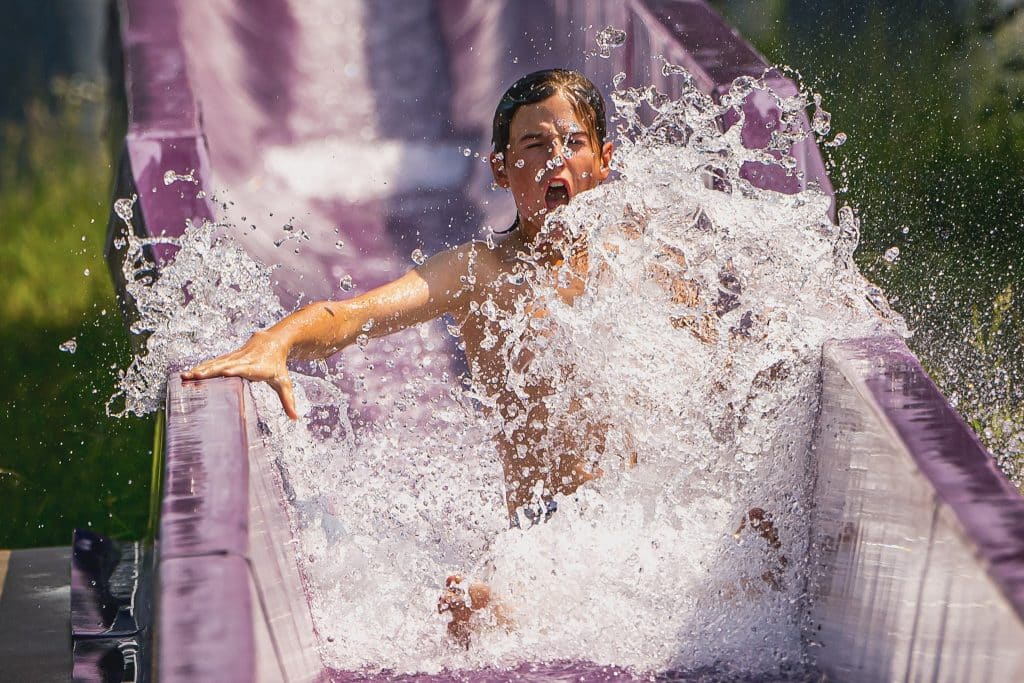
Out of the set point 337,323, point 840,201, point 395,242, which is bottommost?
point 337,323

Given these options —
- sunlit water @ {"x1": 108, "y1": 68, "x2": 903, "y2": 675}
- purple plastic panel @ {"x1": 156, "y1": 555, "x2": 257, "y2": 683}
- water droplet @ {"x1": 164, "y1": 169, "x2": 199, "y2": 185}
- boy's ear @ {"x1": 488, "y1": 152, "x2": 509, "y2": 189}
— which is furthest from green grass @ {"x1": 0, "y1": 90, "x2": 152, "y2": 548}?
purple plastic panel @ {"x1": 156, "y1": 555, "x2": 257, "y2": 683}

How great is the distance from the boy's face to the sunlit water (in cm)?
6

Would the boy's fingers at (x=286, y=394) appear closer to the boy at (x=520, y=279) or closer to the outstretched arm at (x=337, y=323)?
the outstretched arm at (x=337, y=323)

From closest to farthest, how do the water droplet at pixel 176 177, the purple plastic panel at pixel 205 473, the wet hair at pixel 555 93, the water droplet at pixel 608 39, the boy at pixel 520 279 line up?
the purple plastic panel at pixel 205 473
the boy at pixel 520 279
the wet hair at pixel 555 93
the water droplet at pixel 176 177
the water droplet at pixel 608 39

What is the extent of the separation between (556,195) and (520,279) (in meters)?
0.16

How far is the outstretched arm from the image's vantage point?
1817mm

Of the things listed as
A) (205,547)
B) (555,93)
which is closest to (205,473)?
(205,547)

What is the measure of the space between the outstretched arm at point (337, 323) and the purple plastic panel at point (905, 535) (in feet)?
2.46

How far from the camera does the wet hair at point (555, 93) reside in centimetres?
233

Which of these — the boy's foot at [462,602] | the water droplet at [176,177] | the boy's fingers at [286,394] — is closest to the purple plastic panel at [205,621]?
the boy's fingers at [286,394]

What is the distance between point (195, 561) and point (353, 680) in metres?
0.48

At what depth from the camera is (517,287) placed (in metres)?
2.30

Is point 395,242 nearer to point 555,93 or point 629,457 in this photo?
point 555,93

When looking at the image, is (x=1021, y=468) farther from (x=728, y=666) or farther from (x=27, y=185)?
(x=27, y=185)
